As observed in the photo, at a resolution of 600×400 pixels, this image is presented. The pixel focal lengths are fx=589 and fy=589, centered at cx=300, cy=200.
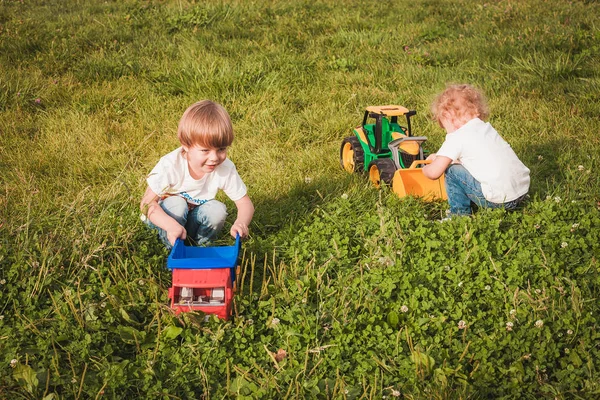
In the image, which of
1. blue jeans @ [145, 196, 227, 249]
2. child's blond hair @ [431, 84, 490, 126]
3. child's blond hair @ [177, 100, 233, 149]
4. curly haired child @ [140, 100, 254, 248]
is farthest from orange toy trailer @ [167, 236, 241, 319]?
child's blond hair @ [431, 84, 490, 126]

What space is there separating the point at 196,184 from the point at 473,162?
6.08ft

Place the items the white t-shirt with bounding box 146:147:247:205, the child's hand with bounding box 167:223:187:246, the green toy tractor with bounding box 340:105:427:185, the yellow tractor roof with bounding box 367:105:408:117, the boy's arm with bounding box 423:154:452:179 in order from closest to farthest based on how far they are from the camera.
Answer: the child's hand with bounding box 167:223:187:246
the white t-shirt with bounding box 146:147:247:205
the boy's arm with bounding box 423:154:452:179
the green toy tractor with bounding box 340:105:427:185
the yellow tractor roof with bounding box 367:105:408:117

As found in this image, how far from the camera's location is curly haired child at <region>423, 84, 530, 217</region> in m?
3.90

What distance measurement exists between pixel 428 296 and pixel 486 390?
0.62 m

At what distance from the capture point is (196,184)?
365 cm

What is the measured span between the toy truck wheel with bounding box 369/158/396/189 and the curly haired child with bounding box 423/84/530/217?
0.31 metres

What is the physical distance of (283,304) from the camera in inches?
123

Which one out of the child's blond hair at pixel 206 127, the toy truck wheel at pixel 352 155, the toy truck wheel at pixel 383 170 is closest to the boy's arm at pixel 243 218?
the child's blond hair at pixel 206 127

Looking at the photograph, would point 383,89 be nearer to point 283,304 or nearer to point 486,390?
point 283,304

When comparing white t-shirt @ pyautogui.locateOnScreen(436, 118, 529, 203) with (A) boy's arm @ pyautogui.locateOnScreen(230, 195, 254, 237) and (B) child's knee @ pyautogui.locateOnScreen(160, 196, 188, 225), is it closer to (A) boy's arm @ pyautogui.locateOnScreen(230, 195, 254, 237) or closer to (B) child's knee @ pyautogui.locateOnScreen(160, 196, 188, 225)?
(A) boy's arm @ pyautogui.locateOnScreen(230, 195, 254, 237)

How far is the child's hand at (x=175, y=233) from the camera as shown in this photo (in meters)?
3.23

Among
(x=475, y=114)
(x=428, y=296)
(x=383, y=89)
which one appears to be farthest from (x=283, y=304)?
(x=383, y=89)

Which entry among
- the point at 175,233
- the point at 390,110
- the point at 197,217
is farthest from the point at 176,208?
the point at 390,110

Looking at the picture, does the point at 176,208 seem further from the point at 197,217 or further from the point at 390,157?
the point at 390,157
